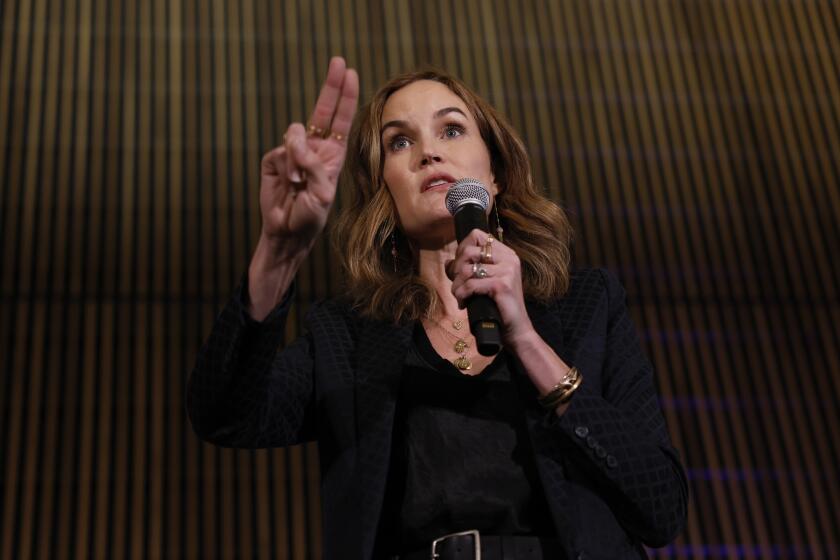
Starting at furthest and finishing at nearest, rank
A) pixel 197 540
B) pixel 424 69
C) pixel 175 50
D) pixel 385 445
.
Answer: pixel 175 50 < pixel 197 540 < pixel 424 69 < pixel 385 445

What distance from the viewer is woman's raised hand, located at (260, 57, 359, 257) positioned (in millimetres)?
1243

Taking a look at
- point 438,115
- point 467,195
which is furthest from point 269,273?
point 438,115

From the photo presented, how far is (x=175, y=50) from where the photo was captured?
141 inches

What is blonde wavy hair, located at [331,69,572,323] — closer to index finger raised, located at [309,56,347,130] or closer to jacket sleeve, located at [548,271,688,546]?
jacket sleeve, located at [548,271,688,546]

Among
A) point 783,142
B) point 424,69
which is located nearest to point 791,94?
point 783,142

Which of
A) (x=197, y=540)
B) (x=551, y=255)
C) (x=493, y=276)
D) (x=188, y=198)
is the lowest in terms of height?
(x=197, y=540)

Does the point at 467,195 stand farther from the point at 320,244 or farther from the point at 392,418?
the point at 320,244

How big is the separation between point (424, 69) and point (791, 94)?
2.41m

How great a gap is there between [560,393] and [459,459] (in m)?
0.19

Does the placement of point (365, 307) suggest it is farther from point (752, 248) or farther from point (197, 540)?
point (752, 248)

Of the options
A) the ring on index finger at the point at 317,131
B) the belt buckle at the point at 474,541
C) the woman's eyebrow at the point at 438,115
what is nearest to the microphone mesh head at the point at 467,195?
the ring on index finger at the point at 317,131

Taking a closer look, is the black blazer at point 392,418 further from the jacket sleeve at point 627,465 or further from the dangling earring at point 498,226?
the dangling earring at point 498,226

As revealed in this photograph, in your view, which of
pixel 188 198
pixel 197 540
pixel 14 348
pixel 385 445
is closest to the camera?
pixel 385 445

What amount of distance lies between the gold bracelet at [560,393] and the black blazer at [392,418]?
0.01m
